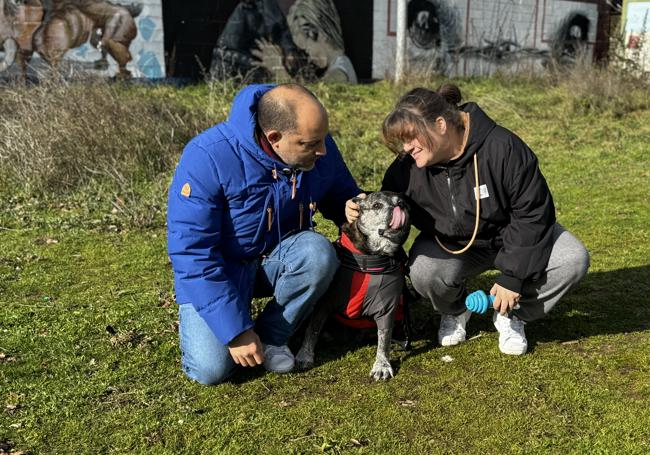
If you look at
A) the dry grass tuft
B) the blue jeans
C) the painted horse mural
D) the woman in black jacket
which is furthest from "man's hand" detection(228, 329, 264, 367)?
the painted horse mural

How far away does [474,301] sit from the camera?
3479mm

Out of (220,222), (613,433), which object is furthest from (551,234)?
(220,222)

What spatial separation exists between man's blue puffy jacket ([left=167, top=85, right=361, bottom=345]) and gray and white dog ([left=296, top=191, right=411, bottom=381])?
371 millimetres

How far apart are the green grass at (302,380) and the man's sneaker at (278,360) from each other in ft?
0.15

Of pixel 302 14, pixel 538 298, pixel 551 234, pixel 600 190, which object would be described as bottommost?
pixel 600 190

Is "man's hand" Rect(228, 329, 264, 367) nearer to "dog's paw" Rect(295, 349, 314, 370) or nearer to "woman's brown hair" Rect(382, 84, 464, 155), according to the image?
"dog's paw" Rect(295, 349, 314, 370)

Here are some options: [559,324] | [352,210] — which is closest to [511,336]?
[559,324]

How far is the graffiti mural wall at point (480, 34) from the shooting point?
1662cm

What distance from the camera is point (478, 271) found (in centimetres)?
386

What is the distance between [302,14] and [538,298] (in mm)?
12656

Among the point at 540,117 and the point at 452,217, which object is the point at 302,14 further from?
the point at 452,217

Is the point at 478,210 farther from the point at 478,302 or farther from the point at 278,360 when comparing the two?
the point at 278,360

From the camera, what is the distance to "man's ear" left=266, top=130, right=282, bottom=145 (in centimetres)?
323

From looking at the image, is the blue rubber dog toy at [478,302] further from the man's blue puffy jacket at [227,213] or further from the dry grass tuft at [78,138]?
the dry grass tuft at [78,138]
